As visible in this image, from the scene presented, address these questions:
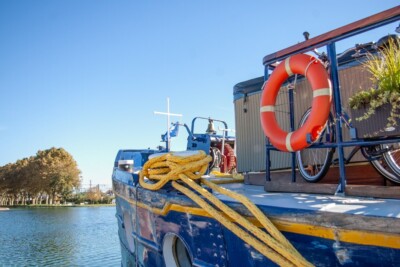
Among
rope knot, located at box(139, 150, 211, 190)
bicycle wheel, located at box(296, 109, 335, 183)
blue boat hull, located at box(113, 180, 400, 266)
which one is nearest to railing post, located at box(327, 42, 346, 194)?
bicycle wheel, located at box(296, 109, 335, 183)

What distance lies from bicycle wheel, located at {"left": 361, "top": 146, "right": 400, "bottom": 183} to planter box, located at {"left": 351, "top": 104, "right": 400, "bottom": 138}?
344 mm

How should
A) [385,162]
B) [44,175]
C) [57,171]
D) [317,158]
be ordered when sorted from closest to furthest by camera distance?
[385,162]
[317,158]
[44,175]
[57,171]

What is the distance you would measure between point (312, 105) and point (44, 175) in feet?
220

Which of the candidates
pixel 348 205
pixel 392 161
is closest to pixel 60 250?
pixel 392 161

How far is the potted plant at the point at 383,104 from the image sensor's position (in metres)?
2.38

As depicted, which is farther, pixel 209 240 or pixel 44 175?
pixel 44 175

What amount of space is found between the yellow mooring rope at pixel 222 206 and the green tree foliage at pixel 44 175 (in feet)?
211

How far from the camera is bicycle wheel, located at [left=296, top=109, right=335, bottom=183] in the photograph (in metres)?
3.14

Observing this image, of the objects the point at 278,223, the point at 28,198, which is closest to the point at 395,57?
the point at 278,223

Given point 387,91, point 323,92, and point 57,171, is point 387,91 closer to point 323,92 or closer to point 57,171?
point 323,92

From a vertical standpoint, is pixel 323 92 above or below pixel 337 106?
above

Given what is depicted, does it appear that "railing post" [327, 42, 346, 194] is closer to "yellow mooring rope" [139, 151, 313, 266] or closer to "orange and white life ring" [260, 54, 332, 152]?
"orange and white life ring" [260, 54, 332, 152]

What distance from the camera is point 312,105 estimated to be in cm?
292

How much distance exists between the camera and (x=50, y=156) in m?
64.3
